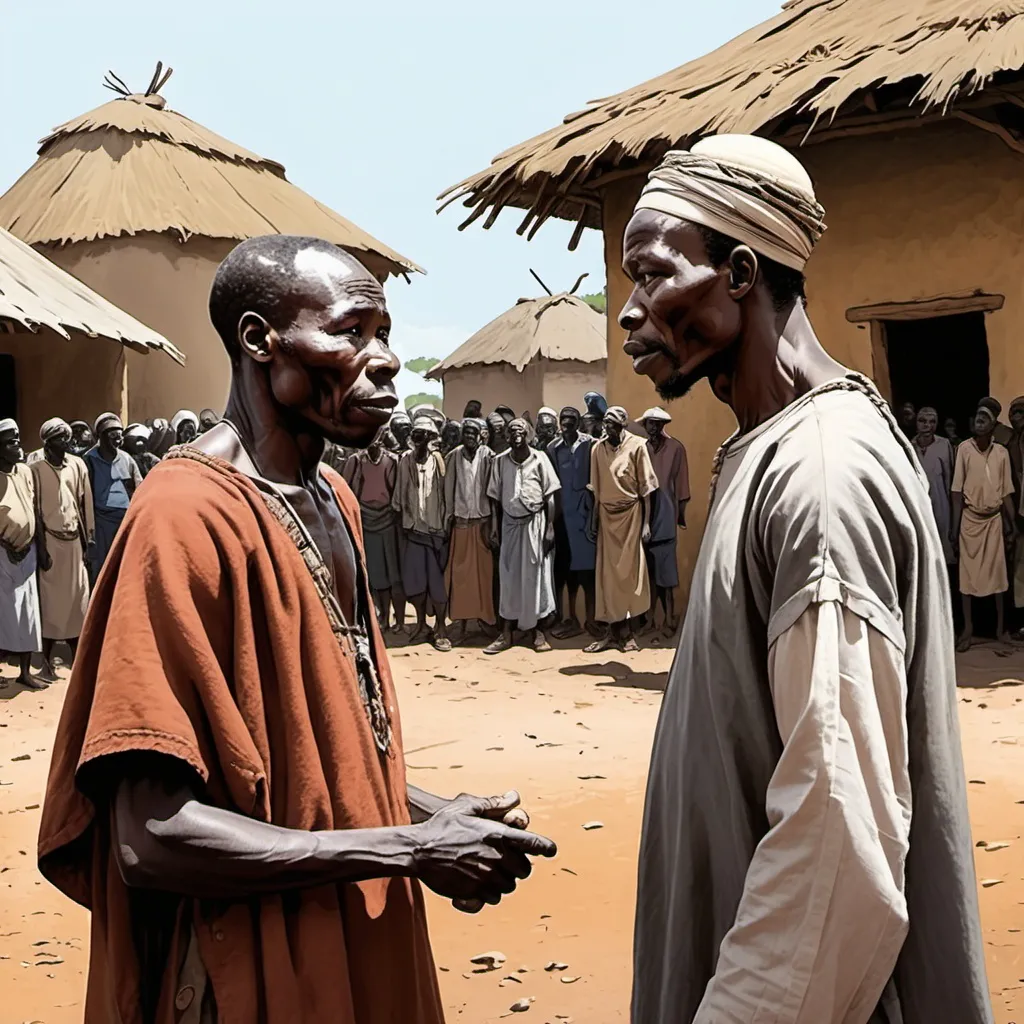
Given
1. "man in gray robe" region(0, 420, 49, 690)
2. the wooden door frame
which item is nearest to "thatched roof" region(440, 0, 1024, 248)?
the wooden door frame

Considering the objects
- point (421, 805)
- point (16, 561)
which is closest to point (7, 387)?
point (16, 561)

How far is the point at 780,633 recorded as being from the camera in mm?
1411

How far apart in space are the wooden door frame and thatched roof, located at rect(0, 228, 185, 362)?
7.44m

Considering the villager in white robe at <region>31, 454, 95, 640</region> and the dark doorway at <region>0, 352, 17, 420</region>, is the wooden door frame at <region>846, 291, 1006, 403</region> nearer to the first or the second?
the villager in white robe at <region>31, 454, 95, 640</region>

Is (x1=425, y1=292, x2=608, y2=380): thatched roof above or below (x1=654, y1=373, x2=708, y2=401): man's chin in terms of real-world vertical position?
above

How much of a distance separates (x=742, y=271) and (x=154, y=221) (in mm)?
17195

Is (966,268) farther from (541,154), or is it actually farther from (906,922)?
(906,922)

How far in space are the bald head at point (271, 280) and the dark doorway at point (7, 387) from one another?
1386 centimetres

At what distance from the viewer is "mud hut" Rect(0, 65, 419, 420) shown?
17.5 meters

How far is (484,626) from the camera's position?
460 inches

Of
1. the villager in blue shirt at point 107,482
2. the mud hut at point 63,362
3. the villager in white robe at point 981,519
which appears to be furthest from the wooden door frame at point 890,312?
the mud hut at point 63,362

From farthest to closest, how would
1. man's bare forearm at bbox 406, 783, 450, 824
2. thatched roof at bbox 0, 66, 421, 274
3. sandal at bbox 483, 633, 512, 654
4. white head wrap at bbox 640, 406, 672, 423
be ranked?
1. thatched roof at bbox 0, 66, 421, 274
2. sandal at bbox 483, 633, 512, 654
3. white head wrap at bbox 640, 406, 672, 423
4. man's bare forearm at bbox 406, 783, 450, 824

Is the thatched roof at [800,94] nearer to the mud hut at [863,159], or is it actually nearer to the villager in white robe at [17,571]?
the mud hut at [863,159]

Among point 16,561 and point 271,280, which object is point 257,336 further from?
point 16,561
